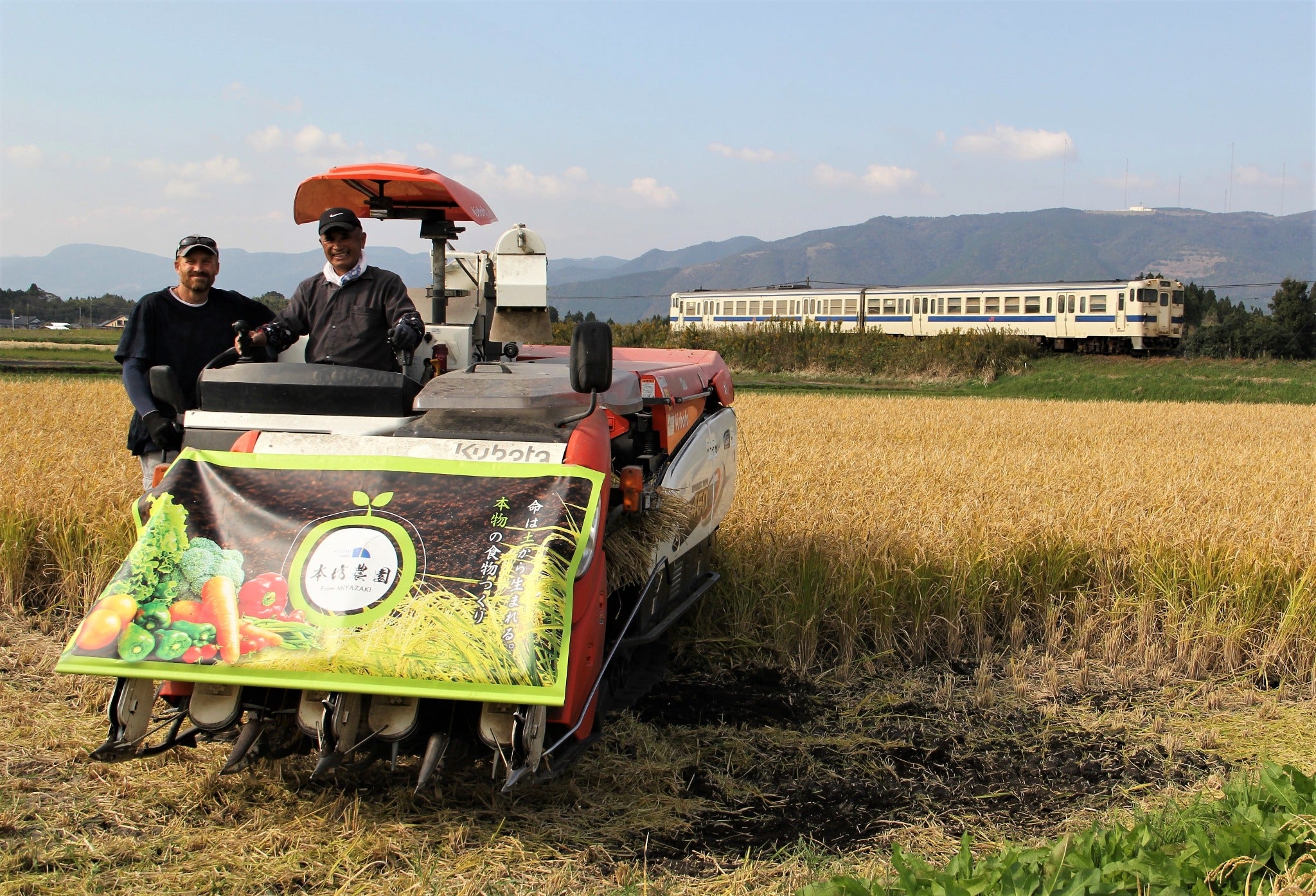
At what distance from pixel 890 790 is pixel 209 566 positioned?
8.90ft

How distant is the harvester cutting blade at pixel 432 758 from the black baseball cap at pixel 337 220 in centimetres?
223

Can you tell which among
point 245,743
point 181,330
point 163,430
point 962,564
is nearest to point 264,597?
point 245,743

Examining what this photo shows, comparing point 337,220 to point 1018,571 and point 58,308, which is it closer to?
point 1018,571

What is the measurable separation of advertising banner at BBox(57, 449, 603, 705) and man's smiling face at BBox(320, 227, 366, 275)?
112cm

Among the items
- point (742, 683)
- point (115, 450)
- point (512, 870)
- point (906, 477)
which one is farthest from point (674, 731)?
point (115, 450)

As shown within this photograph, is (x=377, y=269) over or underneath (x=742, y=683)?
over

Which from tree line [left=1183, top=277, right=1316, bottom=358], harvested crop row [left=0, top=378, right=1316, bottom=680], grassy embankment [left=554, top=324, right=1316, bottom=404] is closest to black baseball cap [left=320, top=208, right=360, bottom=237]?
harvested crop row [left=0, top=378, right=1316, bottom=680]

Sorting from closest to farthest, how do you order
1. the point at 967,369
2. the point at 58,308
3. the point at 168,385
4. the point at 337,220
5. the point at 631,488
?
1. the point at 168,385
2. the point at 631,488
3. the point at 337,220
4. the point at 967,369
5. the point at 58,308

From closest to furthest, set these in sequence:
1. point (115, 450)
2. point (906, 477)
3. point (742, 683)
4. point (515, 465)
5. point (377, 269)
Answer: point (515, 465) < point (377, 269) < point (742, 683) < point (906, 477) < point (115, 450)

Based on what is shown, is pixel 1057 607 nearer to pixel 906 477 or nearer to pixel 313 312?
pixel 906 477

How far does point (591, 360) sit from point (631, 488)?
0.89m

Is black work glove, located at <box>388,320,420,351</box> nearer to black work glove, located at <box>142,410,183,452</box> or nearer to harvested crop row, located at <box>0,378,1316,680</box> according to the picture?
black work glove, located at <box>142,410,183,452</box>

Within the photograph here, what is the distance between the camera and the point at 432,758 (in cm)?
324

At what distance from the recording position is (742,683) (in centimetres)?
549
